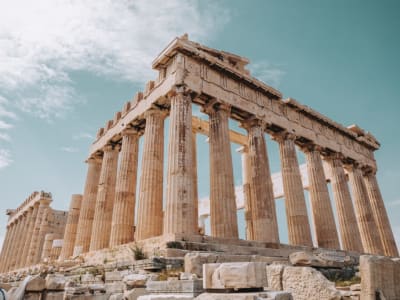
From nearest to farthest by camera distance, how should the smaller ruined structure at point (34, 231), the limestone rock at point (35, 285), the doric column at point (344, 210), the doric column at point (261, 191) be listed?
the limestone rock at point (35, 285)
the doric column at point (261, 191)
the doric column at point (344, 210)
the smaller ruined structure at point (34, 231)

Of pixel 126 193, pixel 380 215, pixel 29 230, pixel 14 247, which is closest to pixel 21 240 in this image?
pixel 14 247

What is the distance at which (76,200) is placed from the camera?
2600 centimetres

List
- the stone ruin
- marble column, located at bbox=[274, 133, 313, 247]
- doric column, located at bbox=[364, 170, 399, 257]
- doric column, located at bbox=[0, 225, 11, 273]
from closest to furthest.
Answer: the stone ruin
marble column, located at bbox=[274, 133, 313, 247]
doric column, located at bbox=[364, 170, 399, 257]
doric column, located at bbox=[0, 225, 11, 273]

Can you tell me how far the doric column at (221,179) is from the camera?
A: 15.6 m

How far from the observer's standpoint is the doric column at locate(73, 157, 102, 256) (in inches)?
854

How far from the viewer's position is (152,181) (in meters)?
16.5

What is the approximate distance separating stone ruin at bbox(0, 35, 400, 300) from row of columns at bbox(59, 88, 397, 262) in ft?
0.22

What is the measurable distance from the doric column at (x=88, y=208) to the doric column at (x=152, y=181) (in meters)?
8.28

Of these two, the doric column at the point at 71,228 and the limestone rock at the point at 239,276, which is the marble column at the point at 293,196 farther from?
the doric column at the point at 71,228

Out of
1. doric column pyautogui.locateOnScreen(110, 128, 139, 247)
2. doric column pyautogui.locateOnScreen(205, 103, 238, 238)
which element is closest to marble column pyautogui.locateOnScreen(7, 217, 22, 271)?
doric column pyautogui.locateOnScreen(110, 128, 139, 247)

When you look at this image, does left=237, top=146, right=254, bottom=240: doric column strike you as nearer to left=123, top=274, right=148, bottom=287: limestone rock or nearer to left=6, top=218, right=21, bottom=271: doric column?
left=123, top=274, right=148, bottom=287: limestone rock

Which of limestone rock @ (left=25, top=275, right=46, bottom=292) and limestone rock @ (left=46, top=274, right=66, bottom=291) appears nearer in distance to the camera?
limestone rock @ (left=25, top=275, right=46, bottom=292)

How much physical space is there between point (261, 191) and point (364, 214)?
1313 centimetres

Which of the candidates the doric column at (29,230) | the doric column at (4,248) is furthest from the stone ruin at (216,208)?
the doric column at (4,248)
